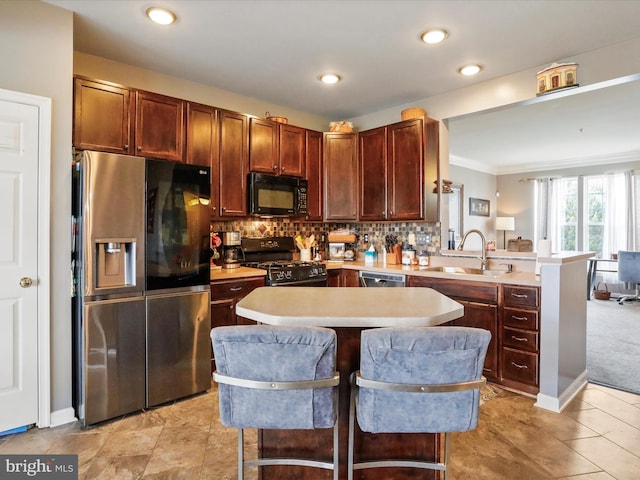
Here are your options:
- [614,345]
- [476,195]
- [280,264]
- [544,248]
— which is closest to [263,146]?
[280,264]

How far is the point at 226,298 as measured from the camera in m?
3.10

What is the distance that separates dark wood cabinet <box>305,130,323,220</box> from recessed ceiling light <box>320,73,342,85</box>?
2.23 ft

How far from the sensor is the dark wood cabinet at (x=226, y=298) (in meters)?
3.03

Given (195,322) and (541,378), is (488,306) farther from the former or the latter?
(195,322)

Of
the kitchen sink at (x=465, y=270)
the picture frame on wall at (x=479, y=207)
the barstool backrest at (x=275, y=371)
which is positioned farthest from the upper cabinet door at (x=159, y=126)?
the picture frame on wall at (x=479, y=207)

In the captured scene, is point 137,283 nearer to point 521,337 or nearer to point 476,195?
point 521,337

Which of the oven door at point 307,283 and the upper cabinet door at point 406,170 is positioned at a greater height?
the upper cabinet door at point 406,170

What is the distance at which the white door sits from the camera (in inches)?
86.7

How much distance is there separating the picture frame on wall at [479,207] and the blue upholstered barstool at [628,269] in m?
2.46

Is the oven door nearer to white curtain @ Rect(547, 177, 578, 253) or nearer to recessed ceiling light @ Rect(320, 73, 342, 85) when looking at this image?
recessed ceiling light @ Rect(320, 73, 342, 85)

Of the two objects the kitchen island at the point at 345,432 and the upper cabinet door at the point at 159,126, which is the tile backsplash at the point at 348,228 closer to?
the upper cabinet door at the point at 159,126

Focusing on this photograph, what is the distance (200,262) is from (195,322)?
0.44 metres

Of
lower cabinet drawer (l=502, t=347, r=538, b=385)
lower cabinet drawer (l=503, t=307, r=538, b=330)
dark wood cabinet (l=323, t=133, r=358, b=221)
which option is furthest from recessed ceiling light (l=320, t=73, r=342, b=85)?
lower cabinet drawer (l=502, t=347, r=538, b=385)

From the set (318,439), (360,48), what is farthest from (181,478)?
(360,48)
